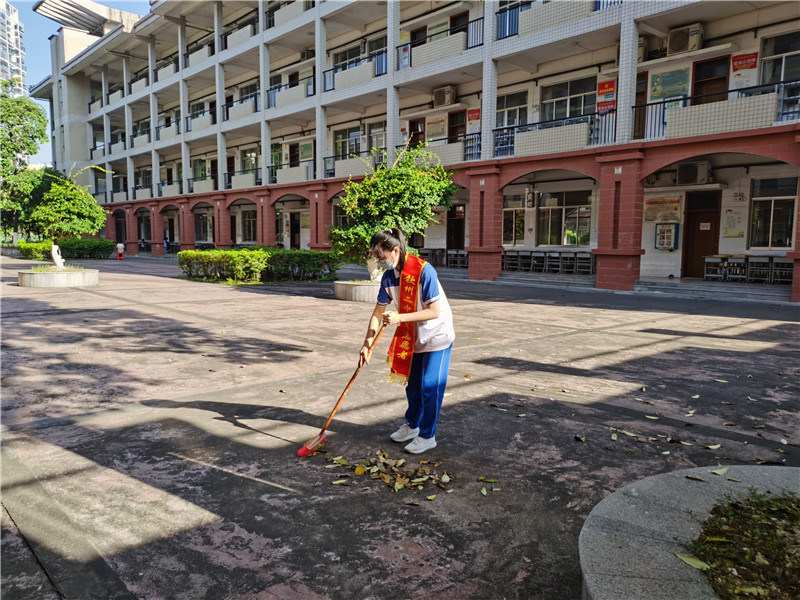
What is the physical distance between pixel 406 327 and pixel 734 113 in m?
13.4

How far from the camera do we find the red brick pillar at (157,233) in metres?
35.7

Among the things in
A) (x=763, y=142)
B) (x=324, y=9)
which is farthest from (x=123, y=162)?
(x=763, y=142)

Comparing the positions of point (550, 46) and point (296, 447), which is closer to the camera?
point (296, 447)

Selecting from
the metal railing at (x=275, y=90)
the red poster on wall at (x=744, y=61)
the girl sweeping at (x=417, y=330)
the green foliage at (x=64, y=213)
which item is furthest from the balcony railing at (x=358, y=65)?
the girl sweeping at (x=417, y=330)

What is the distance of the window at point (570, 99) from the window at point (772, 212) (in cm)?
560

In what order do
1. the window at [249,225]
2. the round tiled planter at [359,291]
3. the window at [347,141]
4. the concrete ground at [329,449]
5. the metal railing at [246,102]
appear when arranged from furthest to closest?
the window at [249,225]
the metal railing at [246,102]
the window at [347,141]
the round tiled planter at [359,291]
the concrete ground at [329,449]

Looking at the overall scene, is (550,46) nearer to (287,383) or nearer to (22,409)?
(287,383)

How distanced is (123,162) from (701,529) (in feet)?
153

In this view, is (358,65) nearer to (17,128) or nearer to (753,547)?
(17,128)

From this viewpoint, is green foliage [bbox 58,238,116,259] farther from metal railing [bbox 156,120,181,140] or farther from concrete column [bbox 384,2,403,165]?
concrete column [bbox 384,2,403,165]

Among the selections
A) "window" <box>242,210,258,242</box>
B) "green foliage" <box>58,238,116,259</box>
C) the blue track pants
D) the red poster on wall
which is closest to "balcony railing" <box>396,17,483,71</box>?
the red poster on wall

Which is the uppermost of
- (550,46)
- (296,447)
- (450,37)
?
(450,37)

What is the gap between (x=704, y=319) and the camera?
A: 33.6 feet

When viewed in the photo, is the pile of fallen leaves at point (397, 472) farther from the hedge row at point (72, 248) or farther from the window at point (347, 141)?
the hedge row at point (72, 248)
